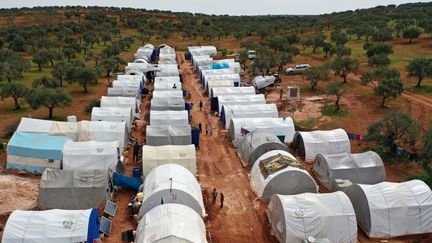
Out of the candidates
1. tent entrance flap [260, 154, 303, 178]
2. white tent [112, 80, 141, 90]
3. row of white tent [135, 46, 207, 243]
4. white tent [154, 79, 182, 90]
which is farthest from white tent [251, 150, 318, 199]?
white tent [154, 79, 182, 90]

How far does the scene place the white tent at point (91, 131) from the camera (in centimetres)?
2781

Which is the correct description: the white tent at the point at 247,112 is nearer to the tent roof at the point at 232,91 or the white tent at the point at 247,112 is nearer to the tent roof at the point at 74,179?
the tent roof at the point at 232,91

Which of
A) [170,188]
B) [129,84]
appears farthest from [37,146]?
[129,84]

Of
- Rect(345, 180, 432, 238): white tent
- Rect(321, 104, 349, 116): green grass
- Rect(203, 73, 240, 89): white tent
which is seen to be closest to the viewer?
Rect(345, 180, 432, 238): white tent

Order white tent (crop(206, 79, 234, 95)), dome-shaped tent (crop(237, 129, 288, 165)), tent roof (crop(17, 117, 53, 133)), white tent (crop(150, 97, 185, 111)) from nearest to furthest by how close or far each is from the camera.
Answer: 1. dome-shaped tent (crop(237, 129, 288, 165))
2. tent roof (crop(17, 117, 53, 133))
3. white tent (crop(150, 97, 185, 111))
4. white tent (crop(206, 79, 234, 95))

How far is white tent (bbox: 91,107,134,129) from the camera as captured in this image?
1239 inches

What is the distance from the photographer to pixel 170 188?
19.3m

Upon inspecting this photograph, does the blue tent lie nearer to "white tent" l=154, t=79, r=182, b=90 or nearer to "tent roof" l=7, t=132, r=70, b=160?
"tent roof" l=7, t=132, r=70, b=160

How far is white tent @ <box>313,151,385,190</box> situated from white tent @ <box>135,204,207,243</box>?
887 cm

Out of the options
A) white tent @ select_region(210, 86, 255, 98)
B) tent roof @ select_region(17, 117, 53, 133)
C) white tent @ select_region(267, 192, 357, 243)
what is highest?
white tent @ select_region(210, 86, 255, 98)

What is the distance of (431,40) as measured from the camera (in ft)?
224

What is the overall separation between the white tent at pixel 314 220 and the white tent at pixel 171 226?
3.54m

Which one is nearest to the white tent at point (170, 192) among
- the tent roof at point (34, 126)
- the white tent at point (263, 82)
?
the tent roof at point (34, 126)

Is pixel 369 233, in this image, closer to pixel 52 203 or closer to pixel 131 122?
pixel 52 203
